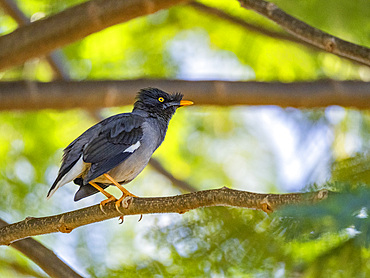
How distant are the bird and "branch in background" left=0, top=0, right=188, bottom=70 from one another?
0.82 metres

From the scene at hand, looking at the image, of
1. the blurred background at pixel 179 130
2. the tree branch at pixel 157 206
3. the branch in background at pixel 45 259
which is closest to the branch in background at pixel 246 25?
the blurred background at pixel 179 130

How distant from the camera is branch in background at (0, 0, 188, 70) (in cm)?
405

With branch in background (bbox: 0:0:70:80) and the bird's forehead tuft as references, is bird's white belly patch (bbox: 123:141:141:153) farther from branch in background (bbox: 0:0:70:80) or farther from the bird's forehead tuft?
branch in background (bbox: 0:0:70:80)

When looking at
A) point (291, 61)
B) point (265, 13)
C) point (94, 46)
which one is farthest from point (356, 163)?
point (94, 46)

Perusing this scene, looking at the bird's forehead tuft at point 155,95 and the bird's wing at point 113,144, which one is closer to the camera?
the bird's wing at point 113,144

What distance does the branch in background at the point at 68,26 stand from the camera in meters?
4.05

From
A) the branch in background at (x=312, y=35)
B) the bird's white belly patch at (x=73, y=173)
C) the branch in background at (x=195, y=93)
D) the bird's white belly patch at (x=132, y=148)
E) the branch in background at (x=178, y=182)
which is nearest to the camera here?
the branch in background at (x=312, y=35)

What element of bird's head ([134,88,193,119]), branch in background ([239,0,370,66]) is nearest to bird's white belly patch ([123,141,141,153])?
bird's head ([134,88,193,119])

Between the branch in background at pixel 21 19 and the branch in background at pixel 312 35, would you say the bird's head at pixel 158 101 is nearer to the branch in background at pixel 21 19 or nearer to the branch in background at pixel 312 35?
the branch in background at pixel 312 35

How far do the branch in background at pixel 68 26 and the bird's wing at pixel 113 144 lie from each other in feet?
2.80

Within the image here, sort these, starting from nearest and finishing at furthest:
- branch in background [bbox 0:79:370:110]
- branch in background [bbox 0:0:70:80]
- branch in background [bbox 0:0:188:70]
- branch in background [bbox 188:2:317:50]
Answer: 1. branch in background [bbox 0:0:188:70]
2. branch in background [bbox 0:79:370:110]
3. branch in background [bbox 0:0:70:80]
4. branch in background [bbox 188:2:317:50]

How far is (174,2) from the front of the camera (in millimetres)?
4043

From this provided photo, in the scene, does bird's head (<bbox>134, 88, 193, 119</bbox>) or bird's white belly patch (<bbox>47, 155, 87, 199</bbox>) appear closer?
bird's white belly patch (<bbox>47, 155, 87, 199</bbox>)

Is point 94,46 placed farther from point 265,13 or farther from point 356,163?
point 356,163
